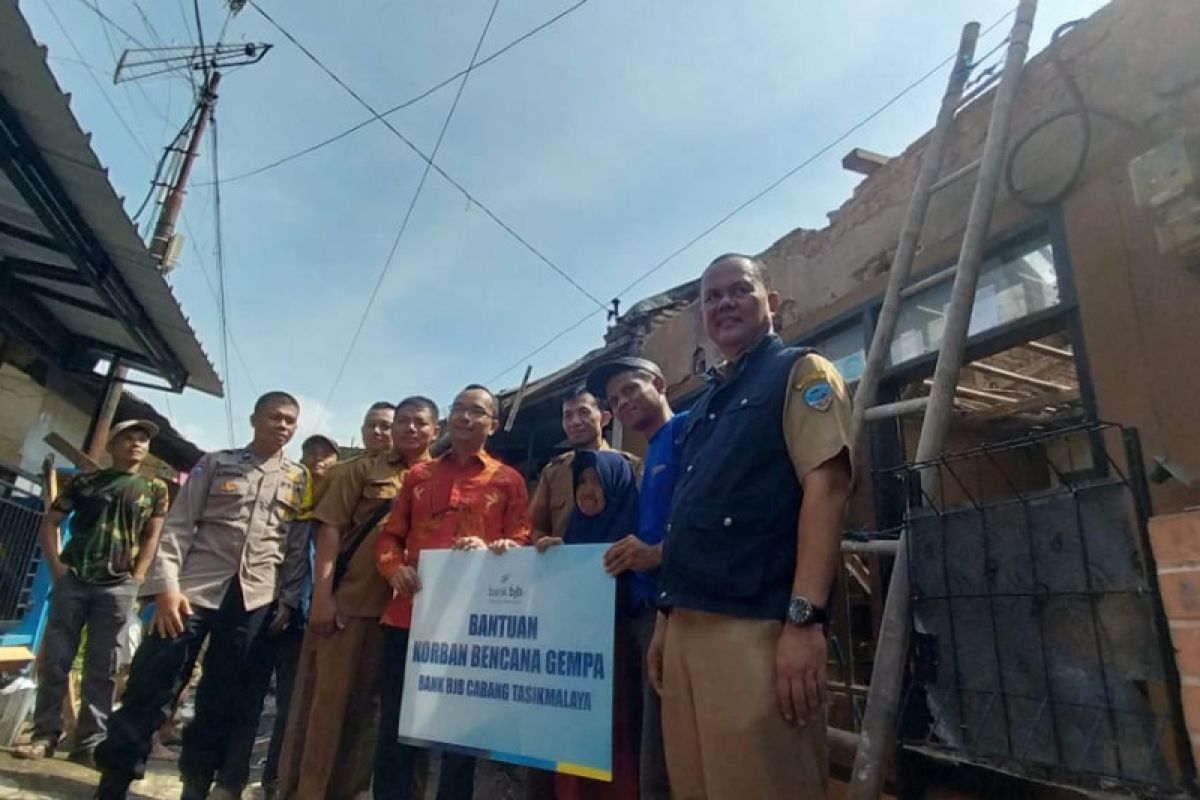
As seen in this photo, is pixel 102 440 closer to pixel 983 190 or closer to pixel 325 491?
pixel 325 491

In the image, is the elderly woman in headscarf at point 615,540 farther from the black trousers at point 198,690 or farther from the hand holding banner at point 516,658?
the black trousers at point 198,690

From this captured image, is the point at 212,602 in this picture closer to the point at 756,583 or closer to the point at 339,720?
the point at 339,720

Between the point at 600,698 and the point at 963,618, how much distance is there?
1.17 meters

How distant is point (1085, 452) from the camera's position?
16.2ft

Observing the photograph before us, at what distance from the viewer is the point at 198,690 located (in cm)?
302

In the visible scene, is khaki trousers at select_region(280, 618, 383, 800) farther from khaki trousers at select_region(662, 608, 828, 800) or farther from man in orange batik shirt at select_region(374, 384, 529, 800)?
khaki trousers at select_region(662, 608, 828, 800)

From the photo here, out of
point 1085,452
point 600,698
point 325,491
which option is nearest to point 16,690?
point 325,491

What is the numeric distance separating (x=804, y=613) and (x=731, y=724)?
1.02ft

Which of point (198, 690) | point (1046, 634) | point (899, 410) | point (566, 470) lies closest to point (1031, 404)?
point (899, 410)

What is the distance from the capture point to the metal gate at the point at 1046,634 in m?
1.75

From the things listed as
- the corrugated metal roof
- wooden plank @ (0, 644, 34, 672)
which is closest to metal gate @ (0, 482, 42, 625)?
wooden plank @ (0, 644, 34, 672)

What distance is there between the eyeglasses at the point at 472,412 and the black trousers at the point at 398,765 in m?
1.01

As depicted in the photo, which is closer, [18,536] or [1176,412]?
[1176,412]

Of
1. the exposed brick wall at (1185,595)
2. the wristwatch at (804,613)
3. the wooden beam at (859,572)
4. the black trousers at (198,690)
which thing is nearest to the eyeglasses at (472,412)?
the black trousers at (198,690)
